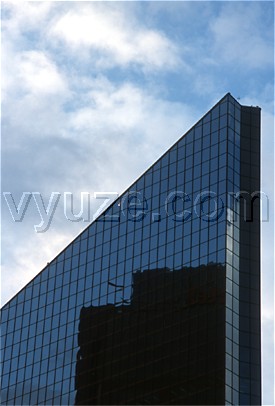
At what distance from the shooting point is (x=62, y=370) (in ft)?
405

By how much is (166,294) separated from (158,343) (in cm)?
530

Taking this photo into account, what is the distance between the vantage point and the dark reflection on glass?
4065 inches

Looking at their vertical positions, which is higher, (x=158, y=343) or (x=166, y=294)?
(x=166, y=294)

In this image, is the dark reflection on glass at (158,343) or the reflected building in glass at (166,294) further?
the reflected building in glass at (166,294)

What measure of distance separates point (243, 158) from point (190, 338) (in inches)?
784

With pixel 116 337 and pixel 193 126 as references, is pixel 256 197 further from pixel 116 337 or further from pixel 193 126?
pixel 116 337

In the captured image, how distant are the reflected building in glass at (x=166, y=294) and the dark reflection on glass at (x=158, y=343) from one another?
0.12 metres

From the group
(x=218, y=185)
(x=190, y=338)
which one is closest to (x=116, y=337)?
(x=190, y=338)

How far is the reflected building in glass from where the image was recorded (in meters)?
104

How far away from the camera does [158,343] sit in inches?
4323

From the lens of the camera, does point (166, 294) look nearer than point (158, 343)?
No

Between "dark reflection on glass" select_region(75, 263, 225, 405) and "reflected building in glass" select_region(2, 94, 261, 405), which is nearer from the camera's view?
"dark reflection on glass" select_region(75, 263, 225, 405)

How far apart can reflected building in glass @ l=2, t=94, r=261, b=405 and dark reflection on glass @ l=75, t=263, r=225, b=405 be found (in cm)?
12

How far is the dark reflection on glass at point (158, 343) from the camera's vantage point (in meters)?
103
